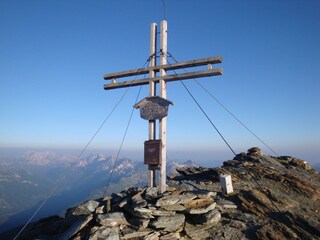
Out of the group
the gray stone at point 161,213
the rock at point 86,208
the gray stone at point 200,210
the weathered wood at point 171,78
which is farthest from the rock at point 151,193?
the weathered wood at point 171,78

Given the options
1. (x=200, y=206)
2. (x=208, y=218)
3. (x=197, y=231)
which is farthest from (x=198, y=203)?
(x=197, y=231)

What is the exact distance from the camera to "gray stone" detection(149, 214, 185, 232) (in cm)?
1036

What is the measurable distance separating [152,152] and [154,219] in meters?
3.34

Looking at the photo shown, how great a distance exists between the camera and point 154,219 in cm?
1071

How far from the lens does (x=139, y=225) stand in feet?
34.3

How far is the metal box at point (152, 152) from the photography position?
12555 mm

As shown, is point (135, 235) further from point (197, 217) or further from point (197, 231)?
point (197, 217)

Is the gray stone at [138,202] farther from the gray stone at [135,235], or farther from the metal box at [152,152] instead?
the metal box at [152,152]

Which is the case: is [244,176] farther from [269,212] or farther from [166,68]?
[166,68]

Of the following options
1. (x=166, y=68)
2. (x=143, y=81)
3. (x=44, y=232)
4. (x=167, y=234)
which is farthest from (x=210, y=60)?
(x=44, y=232)

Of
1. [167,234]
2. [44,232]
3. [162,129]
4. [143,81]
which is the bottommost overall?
[44,232]

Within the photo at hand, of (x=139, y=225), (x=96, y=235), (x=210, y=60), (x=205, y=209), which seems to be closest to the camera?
(x=96, y=235)

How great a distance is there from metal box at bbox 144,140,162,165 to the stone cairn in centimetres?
148

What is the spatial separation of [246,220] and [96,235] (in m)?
6.91
